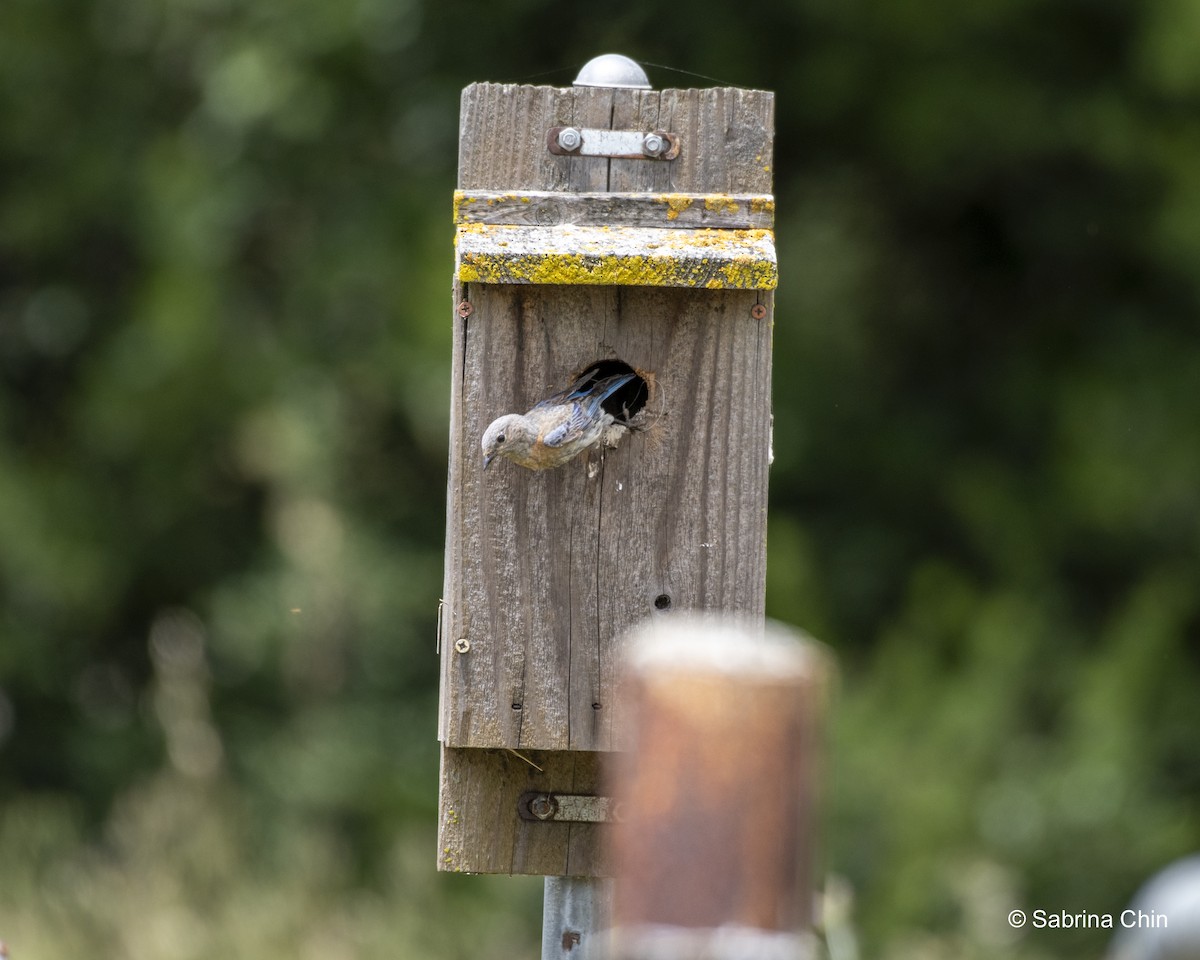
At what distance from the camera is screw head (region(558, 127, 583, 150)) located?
8.16 ft

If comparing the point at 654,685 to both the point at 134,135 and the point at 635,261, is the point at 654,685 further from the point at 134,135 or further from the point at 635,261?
the point at 134,135

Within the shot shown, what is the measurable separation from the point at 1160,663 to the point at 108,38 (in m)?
5.43

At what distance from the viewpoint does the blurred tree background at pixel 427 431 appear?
615 cm

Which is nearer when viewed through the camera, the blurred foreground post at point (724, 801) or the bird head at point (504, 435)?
the blurred foreground post at point (724, 801)

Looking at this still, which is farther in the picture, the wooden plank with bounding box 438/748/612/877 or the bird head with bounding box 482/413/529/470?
the wooden plank with bounding box 438/748/612/877

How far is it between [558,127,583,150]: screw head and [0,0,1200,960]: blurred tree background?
364cm

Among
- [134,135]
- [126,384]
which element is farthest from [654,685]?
[134,135]

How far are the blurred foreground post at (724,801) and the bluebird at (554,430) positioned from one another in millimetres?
1265

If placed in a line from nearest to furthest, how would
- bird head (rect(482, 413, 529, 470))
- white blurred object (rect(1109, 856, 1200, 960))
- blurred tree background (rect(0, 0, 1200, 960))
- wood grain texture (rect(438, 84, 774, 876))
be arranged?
white blurred object (rect(1109, 856, 1200, 960)), bird head (rect(482, 413, 529, 470)), wood grain texture (rect(438, 84, 774, 876)), blurred tree background (rect(0, 0, 1200, 960))

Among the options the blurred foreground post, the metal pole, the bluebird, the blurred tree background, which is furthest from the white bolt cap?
the blurred tree background

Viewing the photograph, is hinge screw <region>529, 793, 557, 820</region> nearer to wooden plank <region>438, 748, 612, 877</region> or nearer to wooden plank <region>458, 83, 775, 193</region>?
wooden plank <region>438, 748, 612, 877</region>

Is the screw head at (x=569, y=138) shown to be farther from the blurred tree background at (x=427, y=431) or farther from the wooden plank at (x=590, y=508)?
the blurred tree background at (x=427, y=431)

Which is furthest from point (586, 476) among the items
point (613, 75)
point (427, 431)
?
point (427, 431)

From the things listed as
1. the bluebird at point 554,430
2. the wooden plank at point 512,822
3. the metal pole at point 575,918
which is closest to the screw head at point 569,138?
the bluebird at point 554,430
